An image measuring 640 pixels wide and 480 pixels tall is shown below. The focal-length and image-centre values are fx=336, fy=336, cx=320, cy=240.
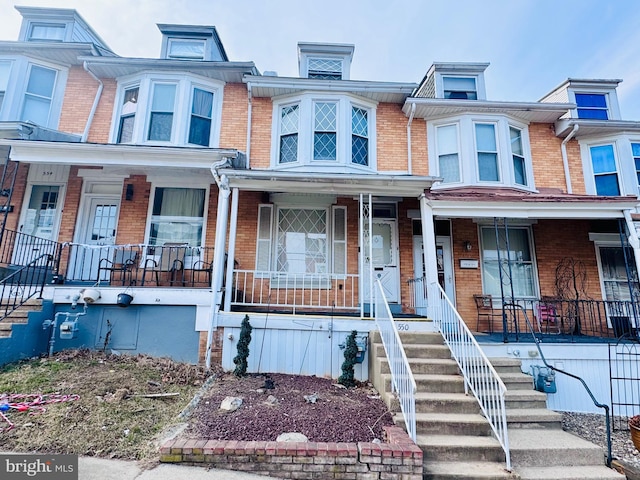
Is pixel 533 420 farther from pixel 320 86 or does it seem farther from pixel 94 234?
pixel 94 234

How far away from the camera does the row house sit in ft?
26.0

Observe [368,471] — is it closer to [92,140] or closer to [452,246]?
[452,246]

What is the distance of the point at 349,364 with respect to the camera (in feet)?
19.0

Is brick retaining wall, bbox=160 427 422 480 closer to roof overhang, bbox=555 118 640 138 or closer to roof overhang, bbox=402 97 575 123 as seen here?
roof overhang, bbox=402 97 575 123

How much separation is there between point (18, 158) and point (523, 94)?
47.5 ft

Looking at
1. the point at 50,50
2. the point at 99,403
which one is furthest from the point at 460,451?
the point at 50,50

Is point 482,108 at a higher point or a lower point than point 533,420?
higher

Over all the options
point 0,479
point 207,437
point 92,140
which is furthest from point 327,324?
point 92,140

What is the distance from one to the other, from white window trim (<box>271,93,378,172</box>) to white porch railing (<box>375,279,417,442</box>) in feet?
13.3

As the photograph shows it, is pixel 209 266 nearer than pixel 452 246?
Yes

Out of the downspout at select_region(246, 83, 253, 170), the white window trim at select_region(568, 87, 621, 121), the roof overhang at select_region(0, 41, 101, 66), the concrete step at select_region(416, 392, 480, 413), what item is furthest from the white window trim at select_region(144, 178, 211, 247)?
the white window trim at select_region(568, 87, 621, 121)

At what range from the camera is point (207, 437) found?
3838 mm

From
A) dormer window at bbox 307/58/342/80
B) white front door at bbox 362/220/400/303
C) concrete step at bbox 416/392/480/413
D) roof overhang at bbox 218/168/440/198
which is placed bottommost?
concrete step at bbox 416/392/480/413

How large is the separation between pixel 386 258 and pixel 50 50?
10763mm
